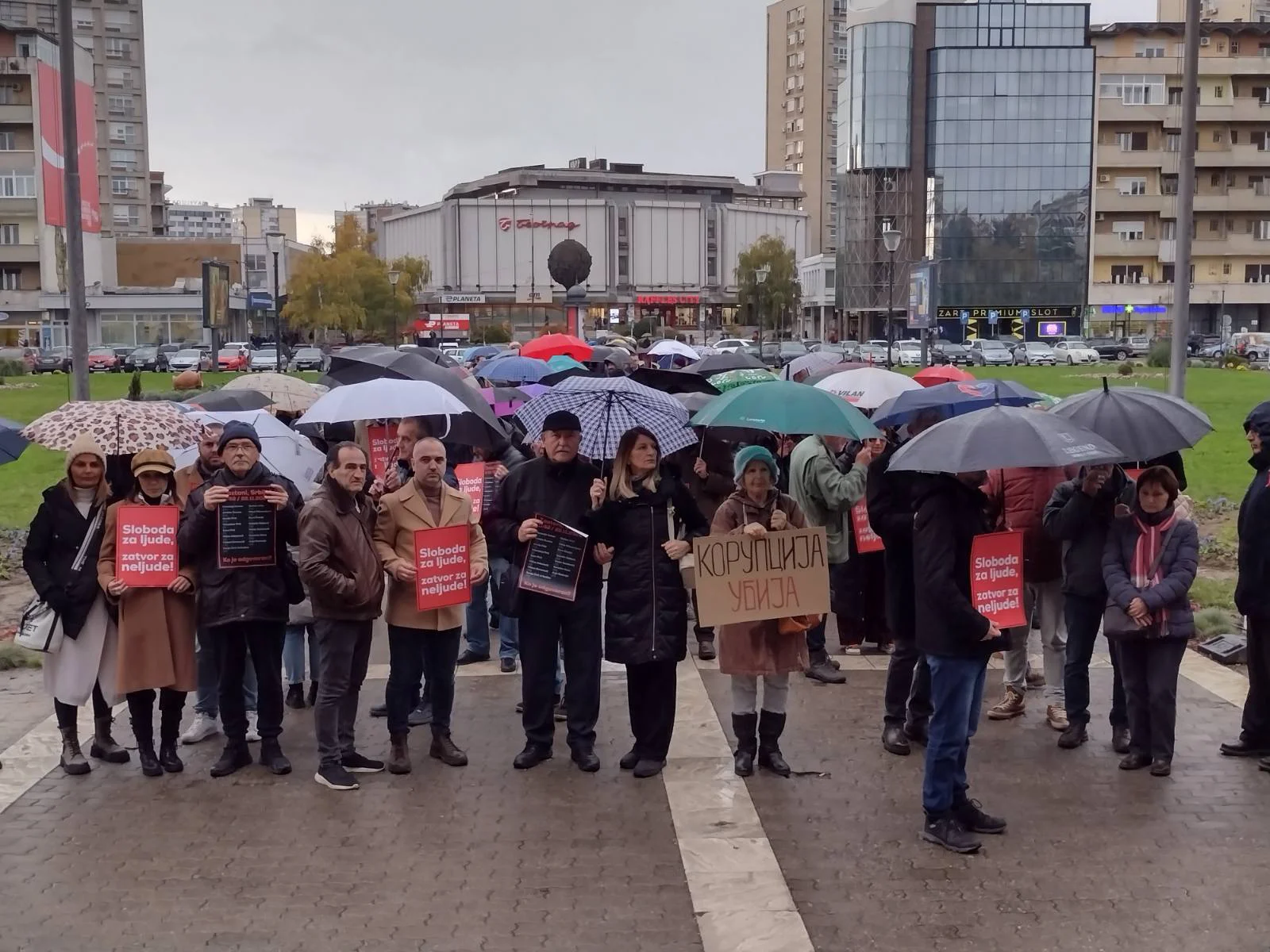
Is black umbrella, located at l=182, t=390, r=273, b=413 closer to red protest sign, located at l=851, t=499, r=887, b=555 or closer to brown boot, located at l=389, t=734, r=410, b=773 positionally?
brown boot, located at l=389, t=734, r=410, b=773

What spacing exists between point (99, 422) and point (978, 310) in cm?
9386

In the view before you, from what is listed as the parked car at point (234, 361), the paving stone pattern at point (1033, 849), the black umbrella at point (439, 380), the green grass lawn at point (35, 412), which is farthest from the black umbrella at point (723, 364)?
the parked car at point (234, 361)

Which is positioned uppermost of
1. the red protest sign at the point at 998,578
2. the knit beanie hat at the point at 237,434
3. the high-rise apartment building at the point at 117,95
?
the high-rise apartment building at the point at 117,95

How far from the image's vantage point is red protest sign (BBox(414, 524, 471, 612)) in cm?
719

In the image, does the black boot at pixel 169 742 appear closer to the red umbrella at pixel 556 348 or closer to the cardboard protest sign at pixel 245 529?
the cardboard protest sign at pixel 245 529

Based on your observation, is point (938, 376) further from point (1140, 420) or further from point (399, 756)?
point (399, 756)

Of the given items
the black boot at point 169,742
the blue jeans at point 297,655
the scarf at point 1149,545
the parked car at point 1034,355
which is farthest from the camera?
the parked car at point 1034,355

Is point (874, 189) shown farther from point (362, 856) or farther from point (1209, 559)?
point (362, 856)

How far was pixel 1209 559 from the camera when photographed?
13844 mm

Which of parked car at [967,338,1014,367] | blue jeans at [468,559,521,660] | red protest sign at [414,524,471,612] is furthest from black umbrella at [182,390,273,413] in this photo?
parked car at [967,338,1014,367]

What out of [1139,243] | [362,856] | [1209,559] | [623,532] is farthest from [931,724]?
[1139,243]

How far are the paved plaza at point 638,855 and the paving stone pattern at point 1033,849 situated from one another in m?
0.02

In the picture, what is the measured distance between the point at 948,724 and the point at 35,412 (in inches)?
1239

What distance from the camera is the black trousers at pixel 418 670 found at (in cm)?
739
